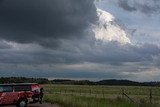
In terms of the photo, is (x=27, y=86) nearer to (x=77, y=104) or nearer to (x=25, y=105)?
(x=25, y=105)

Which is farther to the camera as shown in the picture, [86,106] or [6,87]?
[6,87]

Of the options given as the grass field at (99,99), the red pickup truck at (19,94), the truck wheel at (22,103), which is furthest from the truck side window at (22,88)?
the grass field at (99,99)

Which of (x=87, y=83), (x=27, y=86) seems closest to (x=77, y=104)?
(x=27, y=86)

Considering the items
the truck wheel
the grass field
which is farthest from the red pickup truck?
the grass field

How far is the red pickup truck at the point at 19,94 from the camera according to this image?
31375 millimetres

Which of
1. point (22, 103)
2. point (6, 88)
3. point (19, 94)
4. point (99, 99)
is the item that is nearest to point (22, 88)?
point (19, 94)

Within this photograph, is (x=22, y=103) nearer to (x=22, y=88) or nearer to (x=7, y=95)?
(x=22, y=88)

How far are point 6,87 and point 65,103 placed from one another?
511 centimetres

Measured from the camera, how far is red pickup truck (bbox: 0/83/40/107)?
31375 millimetres

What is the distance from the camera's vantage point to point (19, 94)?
3194 cm

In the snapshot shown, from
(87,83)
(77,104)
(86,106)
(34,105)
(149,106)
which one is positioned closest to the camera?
(149,106)

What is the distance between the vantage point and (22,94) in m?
32.0

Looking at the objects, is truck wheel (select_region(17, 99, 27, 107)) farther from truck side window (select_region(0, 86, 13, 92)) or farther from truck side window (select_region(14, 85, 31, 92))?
truck side window (select_region(0, 86, 13, 92))

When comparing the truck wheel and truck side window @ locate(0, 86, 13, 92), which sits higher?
truck side window @ locate(0, 86, 13, 92)
